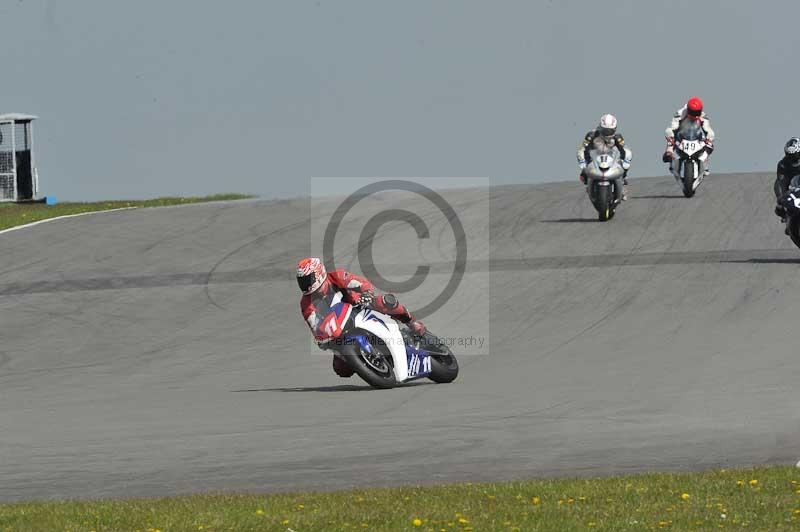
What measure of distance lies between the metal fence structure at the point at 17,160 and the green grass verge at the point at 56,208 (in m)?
1.54

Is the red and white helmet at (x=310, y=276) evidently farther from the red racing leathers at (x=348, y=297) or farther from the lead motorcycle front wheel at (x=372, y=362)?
the lead motorcycle front wheel at (x=372, y=362)

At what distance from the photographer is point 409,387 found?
50.0 feet

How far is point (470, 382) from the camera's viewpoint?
15562 millimetres

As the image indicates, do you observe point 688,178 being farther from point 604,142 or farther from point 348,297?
point 348,297

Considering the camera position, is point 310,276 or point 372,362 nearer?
point 310,276

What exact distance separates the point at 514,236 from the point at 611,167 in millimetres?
2274

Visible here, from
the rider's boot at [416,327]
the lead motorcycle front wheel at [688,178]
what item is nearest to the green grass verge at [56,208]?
the lead motorcycle front wheel at [688,178]

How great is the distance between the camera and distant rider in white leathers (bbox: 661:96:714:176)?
30797 mm

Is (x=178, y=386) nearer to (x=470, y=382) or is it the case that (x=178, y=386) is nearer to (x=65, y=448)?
(x=470, y=382)

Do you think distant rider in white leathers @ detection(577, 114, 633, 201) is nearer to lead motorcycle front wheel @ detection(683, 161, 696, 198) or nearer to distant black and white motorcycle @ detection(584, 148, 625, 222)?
distant black and white motorcycle @ detection(584, 148, 625, 222)

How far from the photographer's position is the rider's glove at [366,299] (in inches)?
580

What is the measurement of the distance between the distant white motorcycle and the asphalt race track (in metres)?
0.26

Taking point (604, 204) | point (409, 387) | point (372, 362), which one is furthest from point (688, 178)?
point (372, 362)

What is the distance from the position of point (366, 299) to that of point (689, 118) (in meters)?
17.7
